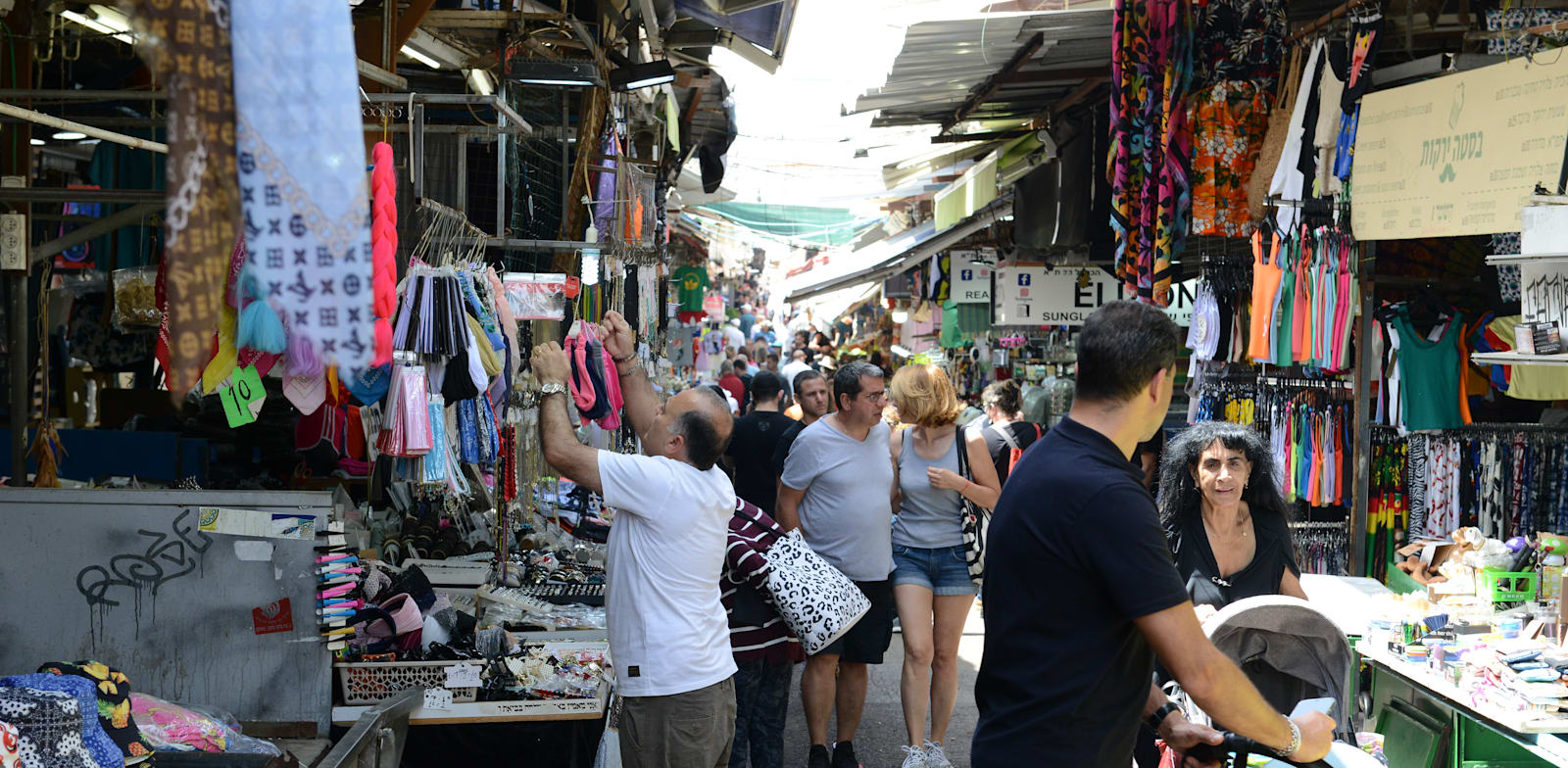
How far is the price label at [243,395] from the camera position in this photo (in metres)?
3.80

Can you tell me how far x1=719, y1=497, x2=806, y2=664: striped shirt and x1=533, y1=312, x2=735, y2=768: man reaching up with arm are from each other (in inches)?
29.0

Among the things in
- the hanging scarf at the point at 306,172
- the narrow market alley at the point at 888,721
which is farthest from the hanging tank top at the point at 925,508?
the hanging scarf at the point at 306,172

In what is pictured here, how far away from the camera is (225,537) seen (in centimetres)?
438

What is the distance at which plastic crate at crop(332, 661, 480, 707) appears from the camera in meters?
4.68

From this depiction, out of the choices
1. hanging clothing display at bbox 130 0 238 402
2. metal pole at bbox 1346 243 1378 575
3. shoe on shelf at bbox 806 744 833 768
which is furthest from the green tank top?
hanging clothing display at bbox 130 0 238 402

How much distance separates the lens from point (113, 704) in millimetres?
3357

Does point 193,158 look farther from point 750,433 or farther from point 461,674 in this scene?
point 750,433

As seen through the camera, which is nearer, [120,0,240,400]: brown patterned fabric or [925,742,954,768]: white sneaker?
[120,0,240,400]: brown patterned fabric

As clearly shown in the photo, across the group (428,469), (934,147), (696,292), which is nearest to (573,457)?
(428,469)

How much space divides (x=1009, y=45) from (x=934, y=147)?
16.4ft

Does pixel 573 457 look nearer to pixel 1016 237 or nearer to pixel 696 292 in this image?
pixel 1016 237

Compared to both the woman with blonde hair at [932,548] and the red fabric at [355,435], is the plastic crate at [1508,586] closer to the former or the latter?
the woman with blonde hair at [932,548]

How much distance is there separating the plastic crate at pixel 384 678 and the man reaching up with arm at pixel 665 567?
1136 mm

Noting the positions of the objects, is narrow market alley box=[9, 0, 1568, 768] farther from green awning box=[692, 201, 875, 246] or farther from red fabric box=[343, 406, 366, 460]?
green awning box=[692, 201, 875, 246]
